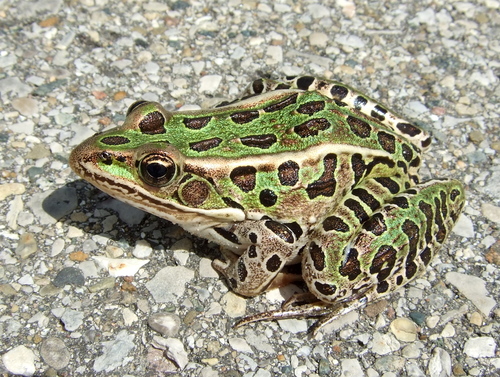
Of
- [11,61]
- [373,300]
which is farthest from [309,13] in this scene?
[373,300]

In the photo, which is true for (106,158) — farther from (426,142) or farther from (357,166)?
(426,142)

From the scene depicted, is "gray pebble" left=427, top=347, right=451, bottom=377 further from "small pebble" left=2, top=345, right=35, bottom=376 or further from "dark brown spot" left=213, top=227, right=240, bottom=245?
"small pebble" left=2, top=345, right=35, bottom=376

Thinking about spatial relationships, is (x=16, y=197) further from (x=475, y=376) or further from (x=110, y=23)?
(x=475, y=376)

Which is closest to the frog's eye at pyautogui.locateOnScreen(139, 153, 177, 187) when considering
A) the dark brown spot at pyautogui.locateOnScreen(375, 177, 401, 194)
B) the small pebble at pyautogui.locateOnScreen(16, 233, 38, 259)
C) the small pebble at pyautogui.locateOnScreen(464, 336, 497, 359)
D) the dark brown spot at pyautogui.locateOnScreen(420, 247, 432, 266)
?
the small pebble at pyautogui.locateOnScreen(16, 233, 38, 259)

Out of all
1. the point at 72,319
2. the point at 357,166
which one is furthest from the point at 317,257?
the point at 72,319

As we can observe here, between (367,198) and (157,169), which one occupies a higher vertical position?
(157,169)

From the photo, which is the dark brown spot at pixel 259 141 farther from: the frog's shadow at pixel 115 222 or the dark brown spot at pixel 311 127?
the frog's shadow at pixel 115 222
